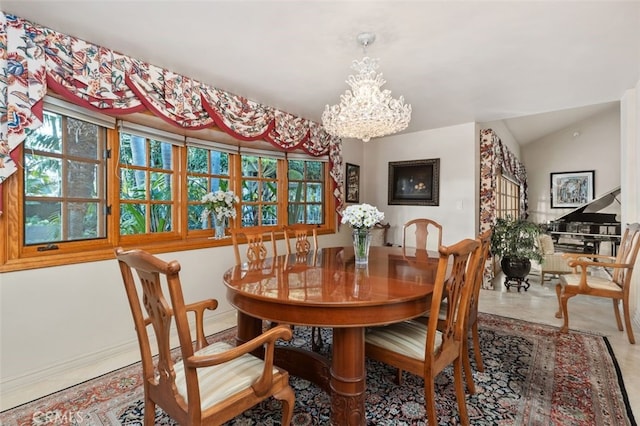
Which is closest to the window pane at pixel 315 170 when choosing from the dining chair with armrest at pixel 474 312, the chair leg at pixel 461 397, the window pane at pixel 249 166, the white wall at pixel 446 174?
the window pane at pixel 249 166

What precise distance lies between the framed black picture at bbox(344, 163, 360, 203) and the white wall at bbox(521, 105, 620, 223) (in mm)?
5582

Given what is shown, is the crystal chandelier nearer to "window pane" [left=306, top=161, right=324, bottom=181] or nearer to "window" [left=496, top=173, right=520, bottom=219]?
"window pane" [left=306, top=161, right=324, bottom=181]

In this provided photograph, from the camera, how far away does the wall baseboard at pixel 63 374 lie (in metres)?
1.94

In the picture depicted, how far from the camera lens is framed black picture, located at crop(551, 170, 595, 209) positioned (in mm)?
7438

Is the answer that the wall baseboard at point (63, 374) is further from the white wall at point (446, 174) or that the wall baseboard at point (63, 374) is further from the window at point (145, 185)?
the white wall at point (446, 174)

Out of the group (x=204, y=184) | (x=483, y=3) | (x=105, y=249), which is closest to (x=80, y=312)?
(x=105, y=249)

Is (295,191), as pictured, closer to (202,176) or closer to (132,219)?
(202,176)

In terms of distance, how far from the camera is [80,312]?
2.28m

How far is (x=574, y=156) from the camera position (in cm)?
765

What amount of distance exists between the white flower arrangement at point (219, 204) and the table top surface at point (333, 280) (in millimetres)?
1056

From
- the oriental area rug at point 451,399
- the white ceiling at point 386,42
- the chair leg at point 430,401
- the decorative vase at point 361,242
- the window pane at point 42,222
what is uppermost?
the white ceiling at point 386,42

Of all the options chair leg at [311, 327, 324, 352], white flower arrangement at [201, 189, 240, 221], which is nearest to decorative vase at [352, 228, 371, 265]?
chair leg at [311, 327, 324, 352]

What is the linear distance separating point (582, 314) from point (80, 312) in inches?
185

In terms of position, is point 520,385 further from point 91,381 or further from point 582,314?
point 91,381
